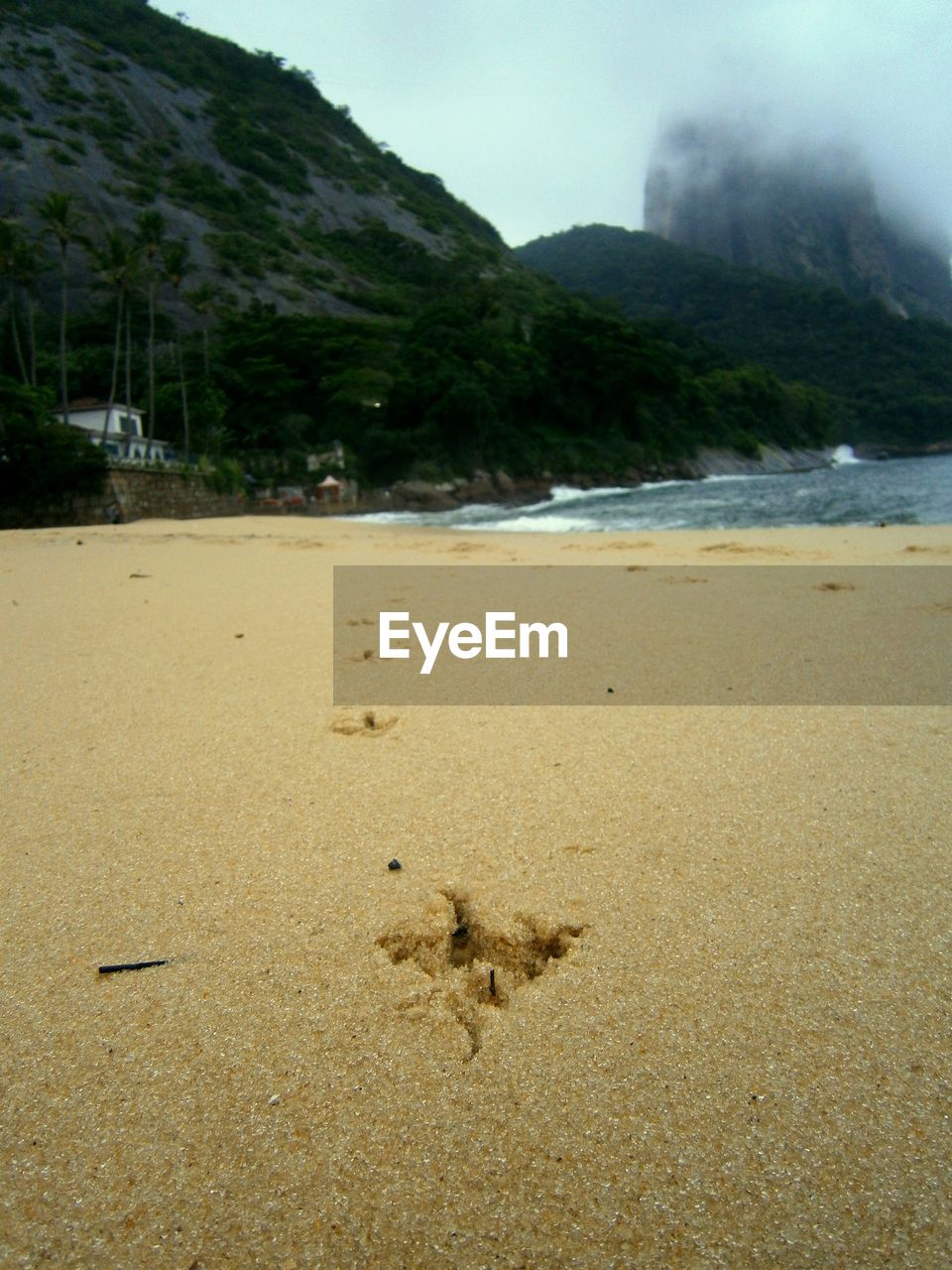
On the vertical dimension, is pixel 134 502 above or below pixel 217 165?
below

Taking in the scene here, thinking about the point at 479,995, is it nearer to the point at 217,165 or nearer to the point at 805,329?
the point at 805,329

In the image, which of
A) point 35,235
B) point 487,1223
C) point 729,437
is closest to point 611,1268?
point 487,1223

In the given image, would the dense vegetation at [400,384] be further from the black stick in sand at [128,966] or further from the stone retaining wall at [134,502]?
the black stick in sand at [128,966]

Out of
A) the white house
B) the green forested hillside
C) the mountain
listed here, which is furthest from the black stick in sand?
the mountain

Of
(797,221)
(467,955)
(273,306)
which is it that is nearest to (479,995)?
(467,955)

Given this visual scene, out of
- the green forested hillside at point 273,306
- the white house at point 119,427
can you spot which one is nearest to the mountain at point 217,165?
the green forested hillside at point 273,306

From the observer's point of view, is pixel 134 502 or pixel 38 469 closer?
pixel 38 469

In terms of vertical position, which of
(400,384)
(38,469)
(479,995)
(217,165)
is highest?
(217,165)
